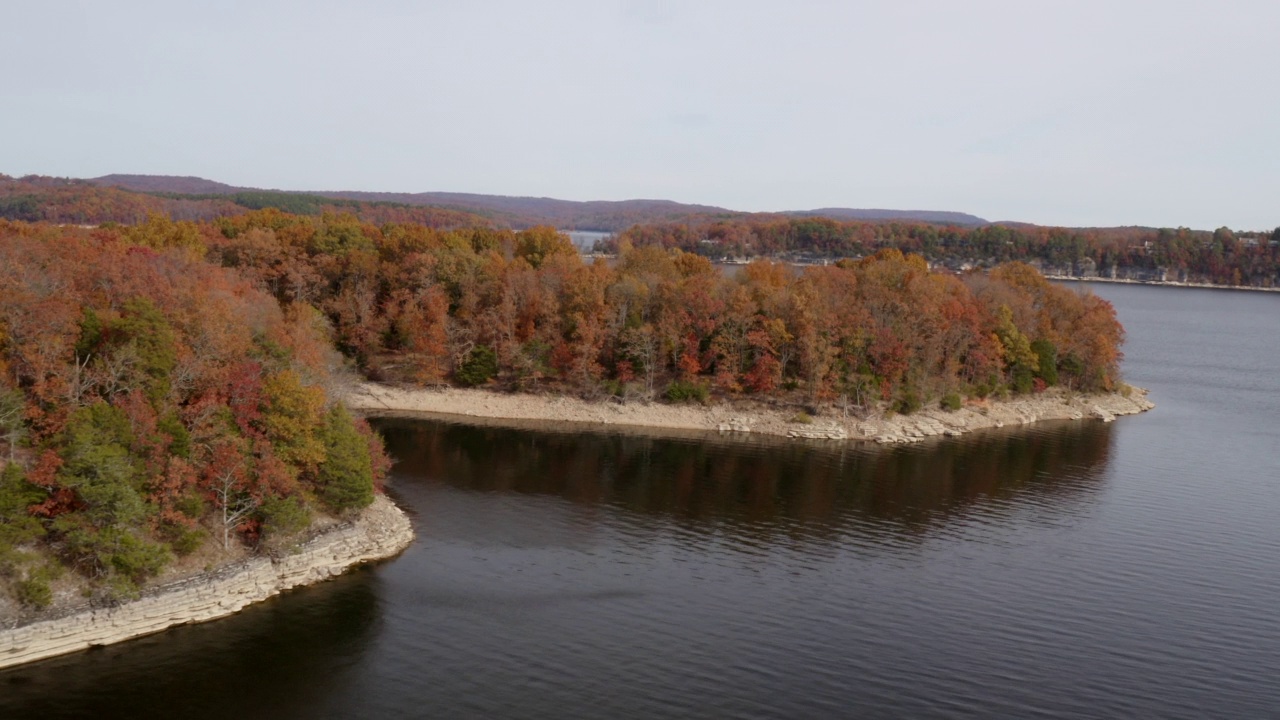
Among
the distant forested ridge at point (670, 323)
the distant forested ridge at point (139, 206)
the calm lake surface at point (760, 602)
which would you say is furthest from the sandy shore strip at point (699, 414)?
the distant forested ridge at point (139, 206)

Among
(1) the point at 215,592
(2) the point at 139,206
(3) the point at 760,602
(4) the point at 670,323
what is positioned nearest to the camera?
(1) the point at 215,592

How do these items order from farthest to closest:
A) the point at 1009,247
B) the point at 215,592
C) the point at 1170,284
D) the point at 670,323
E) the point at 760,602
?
1. the point at 1170,284
2. the point at 1009,247
3. the point at 670,323
4. the point at 760,602
5. the point at 215,592

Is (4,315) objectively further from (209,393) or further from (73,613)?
(73,613)

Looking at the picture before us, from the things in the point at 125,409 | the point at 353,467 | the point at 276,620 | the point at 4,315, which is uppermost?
the point at 4,315

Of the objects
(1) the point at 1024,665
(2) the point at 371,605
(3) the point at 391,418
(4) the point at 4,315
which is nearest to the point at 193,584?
(2) the point at 371,605

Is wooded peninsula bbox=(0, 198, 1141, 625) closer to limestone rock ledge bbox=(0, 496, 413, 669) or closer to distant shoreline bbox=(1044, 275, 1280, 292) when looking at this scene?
limestone rock ledge bbox=(0, 496, 413, 669)

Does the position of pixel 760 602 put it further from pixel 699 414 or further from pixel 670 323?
pixel 670 323

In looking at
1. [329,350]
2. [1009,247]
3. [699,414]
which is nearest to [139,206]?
[329,350]
